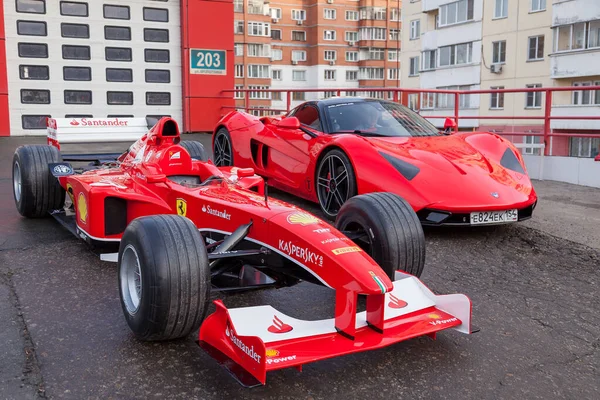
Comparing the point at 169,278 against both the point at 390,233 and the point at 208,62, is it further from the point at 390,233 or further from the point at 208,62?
the point at 208,62

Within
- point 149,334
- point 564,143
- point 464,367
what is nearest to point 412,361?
point 464,367

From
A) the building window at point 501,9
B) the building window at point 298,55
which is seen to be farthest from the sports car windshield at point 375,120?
the building window at point 298,55

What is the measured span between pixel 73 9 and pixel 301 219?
1209 cm

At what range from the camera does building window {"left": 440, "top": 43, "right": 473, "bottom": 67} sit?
4112 centimetres

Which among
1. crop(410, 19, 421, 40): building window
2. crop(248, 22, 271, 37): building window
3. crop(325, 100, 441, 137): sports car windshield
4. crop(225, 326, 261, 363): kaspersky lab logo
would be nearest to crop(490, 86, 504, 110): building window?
crop(410, 19, 421, 40): building window

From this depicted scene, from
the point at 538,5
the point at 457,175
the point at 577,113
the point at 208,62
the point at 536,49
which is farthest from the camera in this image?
the point at 536,49

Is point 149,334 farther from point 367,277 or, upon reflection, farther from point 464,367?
point 464,367

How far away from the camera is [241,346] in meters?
2.60

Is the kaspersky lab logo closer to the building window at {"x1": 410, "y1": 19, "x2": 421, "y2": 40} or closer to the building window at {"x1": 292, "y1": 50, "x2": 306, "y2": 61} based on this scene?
the building window at {"x1": 410, "y1": 19, "x2": 421, "y2": 40}

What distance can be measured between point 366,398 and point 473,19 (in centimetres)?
4122

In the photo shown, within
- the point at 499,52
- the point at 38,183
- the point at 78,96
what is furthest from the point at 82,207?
the point at 499,52

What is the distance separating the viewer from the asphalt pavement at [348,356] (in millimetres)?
2744

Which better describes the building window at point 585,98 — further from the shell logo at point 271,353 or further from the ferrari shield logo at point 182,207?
the shell logo at point 271,353

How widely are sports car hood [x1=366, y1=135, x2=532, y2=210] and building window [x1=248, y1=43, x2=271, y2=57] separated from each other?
208 ft
